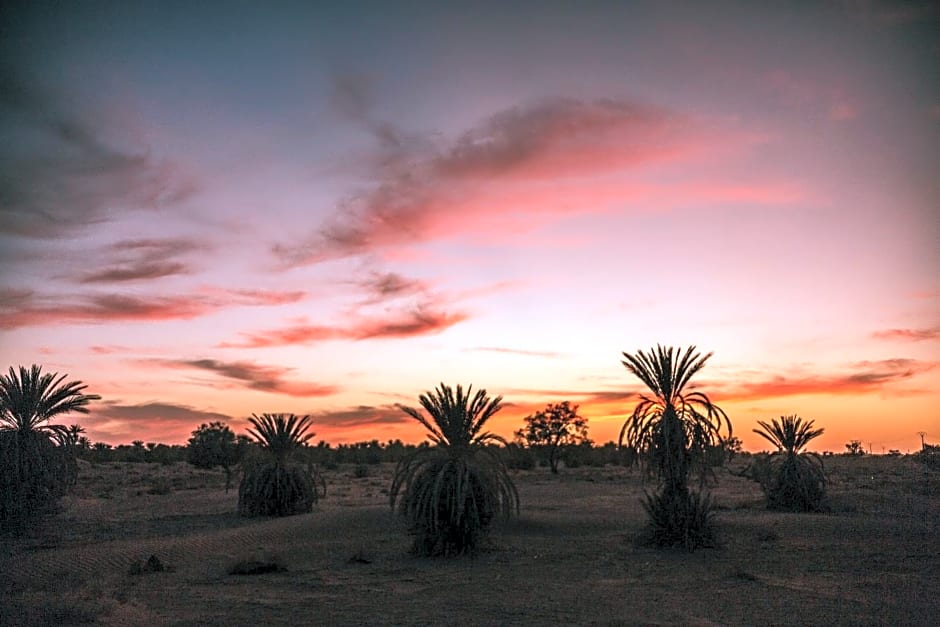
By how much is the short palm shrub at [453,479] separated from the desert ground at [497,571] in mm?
656

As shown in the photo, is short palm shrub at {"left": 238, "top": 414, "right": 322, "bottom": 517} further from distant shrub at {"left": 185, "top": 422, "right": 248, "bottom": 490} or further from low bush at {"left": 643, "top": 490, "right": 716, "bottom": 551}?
distant shrub at {"left": 185, "top": 422, "right": 248, "bottom": 490}

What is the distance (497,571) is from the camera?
606 inches

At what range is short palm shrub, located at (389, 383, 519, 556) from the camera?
16.8 meters

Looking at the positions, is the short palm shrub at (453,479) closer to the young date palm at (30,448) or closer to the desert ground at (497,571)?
the desert ground at (497,571)

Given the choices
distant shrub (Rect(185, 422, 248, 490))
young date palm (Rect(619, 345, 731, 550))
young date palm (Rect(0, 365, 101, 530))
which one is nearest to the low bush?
young date palm (Rect(619, 345, 731, 550))

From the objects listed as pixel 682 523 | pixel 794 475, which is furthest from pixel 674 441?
pixel 794 475

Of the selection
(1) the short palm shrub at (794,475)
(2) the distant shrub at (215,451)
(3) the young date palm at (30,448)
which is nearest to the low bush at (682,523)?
(1) the short palm shrub at (794,475)

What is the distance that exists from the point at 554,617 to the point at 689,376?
7.88 meters

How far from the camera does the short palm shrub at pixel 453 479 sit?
1684 centimetres

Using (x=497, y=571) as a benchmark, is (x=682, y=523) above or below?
above

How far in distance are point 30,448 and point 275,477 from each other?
7495 mm

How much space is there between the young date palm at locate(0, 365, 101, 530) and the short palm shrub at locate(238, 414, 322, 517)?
18.6 feet

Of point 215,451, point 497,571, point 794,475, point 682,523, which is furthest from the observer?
point 215,451

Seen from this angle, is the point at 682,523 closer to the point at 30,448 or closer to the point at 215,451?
the point at 30,448
